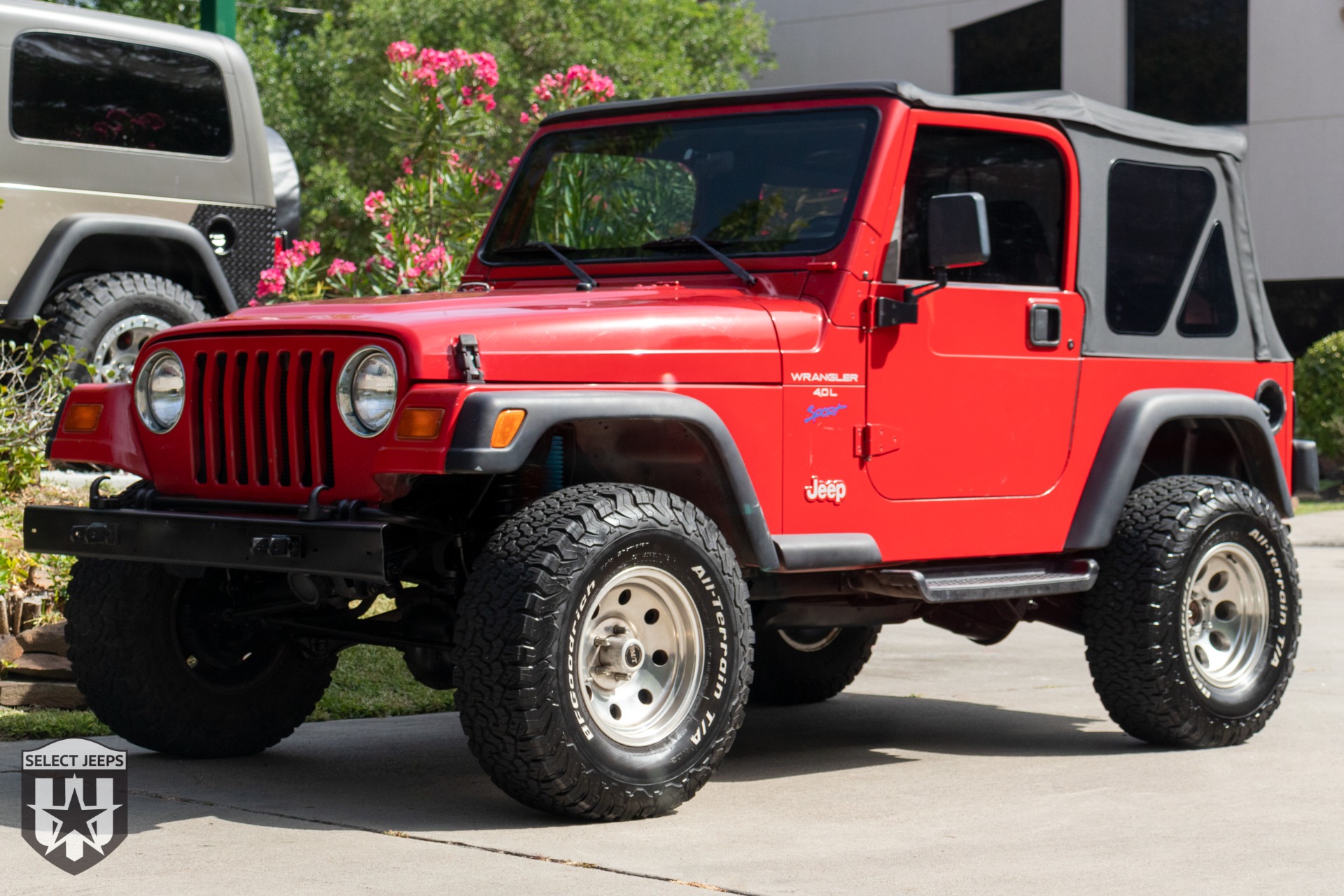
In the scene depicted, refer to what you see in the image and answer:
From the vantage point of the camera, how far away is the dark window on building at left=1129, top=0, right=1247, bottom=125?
70.9 feet

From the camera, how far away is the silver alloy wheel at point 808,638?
736 centimetres

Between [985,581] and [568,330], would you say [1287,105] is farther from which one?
[568,330]

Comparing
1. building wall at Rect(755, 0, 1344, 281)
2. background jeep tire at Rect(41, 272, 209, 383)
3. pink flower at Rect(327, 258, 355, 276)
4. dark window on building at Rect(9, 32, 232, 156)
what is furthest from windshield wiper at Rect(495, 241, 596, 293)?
building wall at Rect(755, 0, 1344, 281)

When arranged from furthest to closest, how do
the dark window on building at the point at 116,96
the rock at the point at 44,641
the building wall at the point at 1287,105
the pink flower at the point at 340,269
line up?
the building wall at the point at 1287,105 → the pink flower at the point at 340,269 → the dark window on building at the point at 116,96 → the rock at the point at 44,641

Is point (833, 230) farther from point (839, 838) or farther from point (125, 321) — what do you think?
point (125, 321)

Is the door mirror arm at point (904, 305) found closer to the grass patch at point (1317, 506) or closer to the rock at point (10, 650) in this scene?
the rock at point (10, 650)

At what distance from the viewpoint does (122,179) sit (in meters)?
9.84

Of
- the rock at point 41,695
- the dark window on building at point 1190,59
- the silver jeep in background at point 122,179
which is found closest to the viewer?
the rock at point 41,695

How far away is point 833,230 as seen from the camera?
5.80 metres

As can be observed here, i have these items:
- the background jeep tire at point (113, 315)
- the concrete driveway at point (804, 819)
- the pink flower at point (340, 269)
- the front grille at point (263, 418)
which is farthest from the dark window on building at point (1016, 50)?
the front grille at point (263, 418)

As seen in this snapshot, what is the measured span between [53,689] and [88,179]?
12.1 feet

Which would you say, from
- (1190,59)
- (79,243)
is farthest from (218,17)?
(1190,59)

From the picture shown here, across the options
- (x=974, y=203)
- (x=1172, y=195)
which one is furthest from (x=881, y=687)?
(x=974, y=203)

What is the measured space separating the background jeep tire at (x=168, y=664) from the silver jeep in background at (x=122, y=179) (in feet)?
11.8
